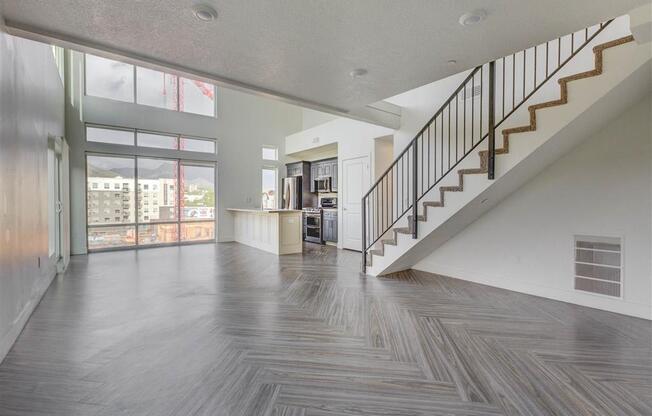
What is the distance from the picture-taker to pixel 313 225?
8727mm

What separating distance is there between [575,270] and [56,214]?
8.01 metres

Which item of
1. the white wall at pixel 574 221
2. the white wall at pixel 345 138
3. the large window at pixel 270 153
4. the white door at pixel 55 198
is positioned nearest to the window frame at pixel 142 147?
the large window at pixel 270 153

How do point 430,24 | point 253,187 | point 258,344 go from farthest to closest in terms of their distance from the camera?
point 253,187, point 258,344, point 430,24

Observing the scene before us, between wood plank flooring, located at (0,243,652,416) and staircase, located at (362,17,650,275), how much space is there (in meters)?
0.99

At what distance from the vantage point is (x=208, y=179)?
854 centimetres

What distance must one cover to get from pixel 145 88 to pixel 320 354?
26.5 feet

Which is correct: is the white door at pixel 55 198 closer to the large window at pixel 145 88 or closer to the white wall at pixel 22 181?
the white wall at pixel 22 181

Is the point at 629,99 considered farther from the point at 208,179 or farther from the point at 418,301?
the point at 208,179

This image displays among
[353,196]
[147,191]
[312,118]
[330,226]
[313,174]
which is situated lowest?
[330,226]

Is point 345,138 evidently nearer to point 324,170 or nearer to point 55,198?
point 324,170

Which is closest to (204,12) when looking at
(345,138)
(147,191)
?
(345,138)

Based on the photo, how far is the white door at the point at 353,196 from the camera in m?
6.94

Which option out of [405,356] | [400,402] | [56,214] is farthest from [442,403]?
[56,214]

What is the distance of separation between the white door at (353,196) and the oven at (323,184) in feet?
2.59
